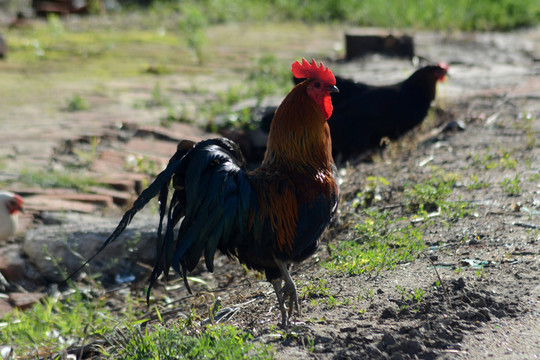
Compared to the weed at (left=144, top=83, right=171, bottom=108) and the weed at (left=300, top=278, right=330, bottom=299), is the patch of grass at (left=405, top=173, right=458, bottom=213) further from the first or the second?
the weed at (left=144, top=83, right=171, bottom=108)

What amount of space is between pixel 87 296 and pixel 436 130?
3.61 m

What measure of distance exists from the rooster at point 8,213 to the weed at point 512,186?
10.6 ft

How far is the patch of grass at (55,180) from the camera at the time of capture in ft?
17.1

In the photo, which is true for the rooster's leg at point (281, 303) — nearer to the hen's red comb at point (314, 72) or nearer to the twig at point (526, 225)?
the hen's red comb at point (314, 72)

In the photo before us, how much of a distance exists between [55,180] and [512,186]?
3.42 metres

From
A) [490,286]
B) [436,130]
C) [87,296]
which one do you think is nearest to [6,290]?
[87,296]

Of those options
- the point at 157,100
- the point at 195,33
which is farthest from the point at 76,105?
the point at 195,33

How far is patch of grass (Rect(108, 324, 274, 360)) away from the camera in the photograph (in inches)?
99.9

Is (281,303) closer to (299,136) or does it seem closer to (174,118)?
(299,136)

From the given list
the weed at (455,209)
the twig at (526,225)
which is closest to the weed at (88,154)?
the weed at (455,209)

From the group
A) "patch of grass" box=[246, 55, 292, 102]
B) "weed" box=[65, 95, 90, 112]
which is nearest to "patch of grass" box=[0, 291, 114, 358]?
"weed" box=[65, 95, 90, 112]

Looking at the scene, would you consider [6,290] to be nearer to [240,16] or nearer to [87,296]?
[87,296]

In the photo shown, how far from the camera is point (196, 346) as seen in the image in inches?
102

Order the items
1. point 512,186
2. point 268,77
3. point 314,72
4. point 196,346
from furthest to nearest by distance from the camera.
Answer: point 268,77 → point 512,186 → point 314,72 → point 196,346
